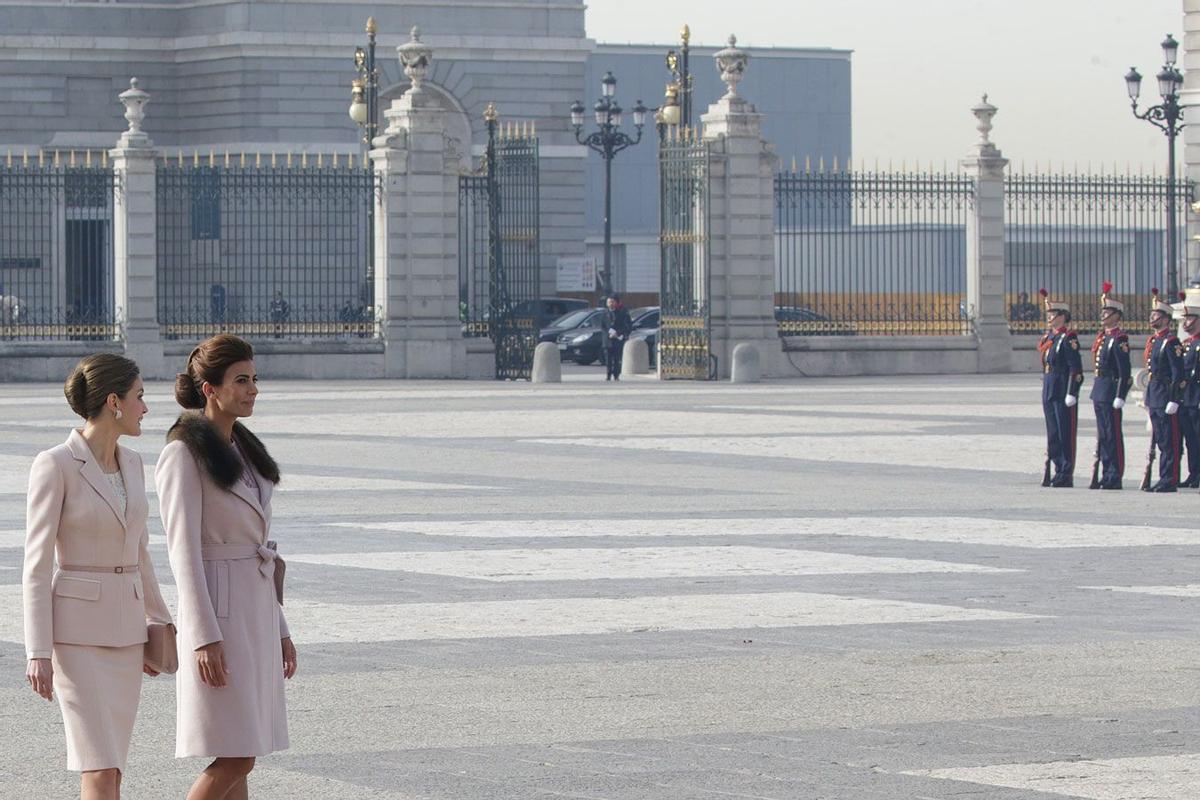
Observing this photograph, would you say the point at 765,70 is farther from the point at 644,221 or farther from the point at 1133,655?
the point at 1133,655

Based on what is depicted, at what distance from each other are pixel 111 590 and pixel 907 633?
464 centimetres

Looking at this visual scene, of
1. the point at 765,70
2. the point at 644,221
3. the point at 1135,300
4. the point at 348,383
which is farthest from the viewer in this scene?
the point at 765,70

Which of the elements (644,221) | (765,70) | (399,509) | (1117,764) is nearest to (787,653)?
(1117,764)

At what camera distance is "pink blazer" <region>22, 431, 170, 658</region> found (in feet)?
19.9

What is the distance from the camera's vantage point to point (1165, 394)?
58.1ft

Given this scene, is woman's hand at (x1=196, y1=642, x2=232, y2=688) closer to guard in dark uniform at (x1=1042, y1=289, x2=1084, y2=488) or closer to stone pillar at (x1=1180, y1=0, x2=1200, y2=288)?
guard in dark uniform at (x1=1042, y1=289, x2=1084, y2=488)

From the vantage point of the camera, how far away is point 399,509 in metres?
15.2

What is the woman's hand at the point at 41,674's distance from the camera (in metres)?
5.97

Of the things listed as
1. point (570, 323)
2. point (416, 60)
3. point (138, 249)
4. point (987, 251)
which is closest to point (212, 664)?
point (138, 249)

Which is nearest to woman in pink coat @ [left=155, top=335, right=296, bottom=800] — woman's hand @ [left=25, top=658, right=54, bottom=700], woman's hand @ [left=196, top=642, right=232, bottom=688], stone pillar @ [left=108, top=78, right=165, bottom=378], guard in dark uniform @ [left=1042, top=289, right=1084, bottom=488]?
woman's hand @ [left=196, top=642, right=232, bottom=688]

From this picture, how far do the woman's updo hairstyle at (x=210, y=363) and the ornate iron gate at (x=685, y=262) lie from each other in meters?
27.6

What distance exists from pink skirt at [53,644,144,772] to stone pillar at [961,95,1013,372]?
2994cm

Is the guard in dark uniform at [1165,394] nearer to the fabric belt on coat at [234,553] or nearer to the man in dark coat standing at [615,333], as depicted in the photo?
the fabric belt on coat at [234,553]

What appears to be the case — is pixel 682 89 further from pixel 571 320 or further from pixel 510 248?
pixel 571 320
